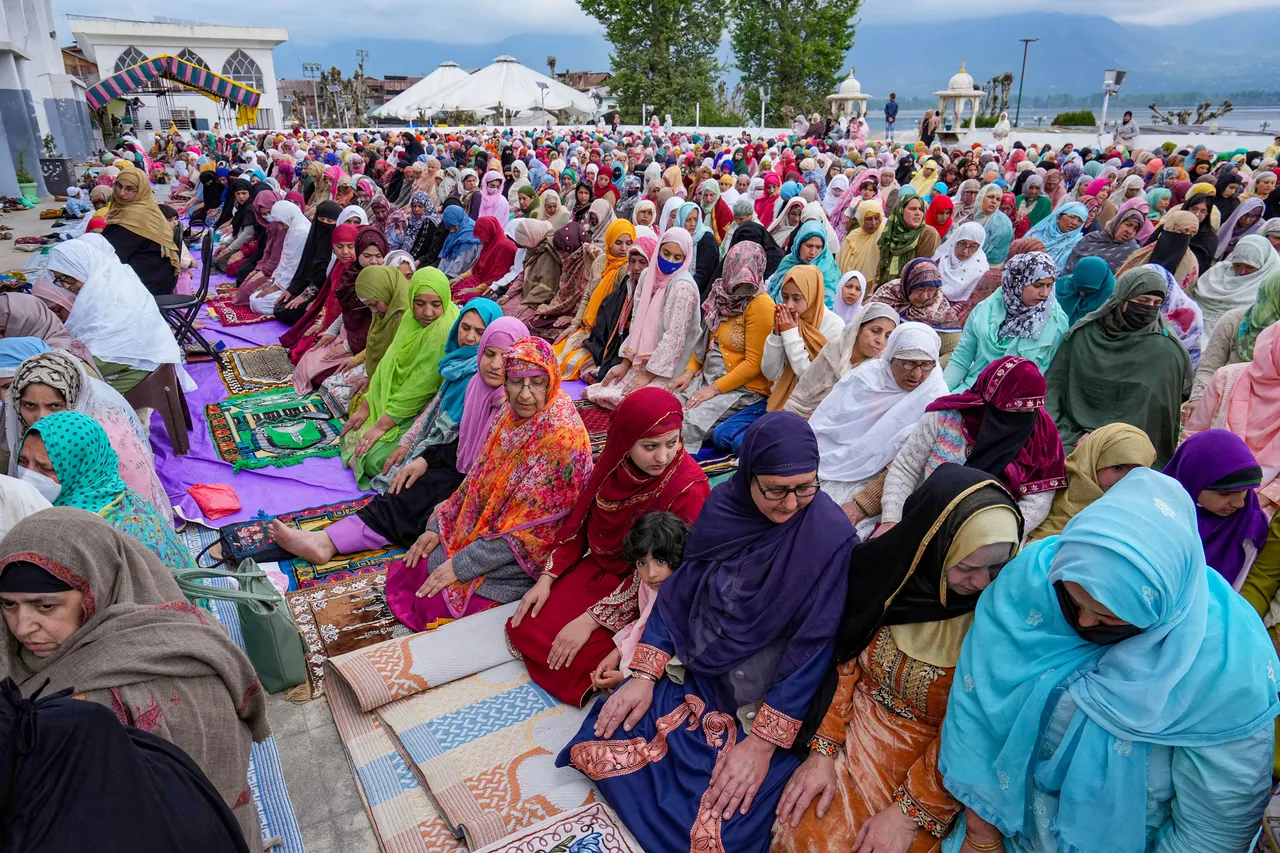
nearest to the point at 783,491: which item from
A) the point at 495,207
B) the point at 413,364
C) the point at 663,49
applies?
the point at 413,364

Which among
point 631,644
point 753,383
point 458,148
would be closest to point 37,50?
point 458,148

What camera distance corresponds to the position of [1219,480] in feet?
7.38

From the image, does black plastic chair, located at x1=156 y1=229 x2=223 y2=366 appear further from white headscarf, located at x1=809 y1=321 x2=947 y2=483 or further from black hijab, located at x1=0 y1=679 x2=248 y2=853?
black hijab, located at x1=0 y1=679 x2=248 y2=853

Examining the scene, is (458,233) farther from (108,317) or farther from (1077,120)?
(1077,120)

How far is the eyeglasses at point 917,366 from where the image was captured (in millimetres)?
3297

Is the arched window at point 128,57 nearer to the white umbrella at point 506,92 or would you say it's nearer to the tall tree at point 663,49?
the white umbrella at point 506,92

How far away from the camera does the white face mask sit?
2.55 m

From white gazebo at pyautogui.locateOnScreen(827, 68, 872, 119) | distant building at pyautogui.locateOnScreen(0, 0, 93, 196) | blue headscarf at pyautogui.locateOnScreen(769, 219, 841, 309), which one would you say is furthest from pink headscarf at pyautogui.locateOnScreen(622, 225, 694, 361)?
white gazebo at pyautogui.locateOnScreen(827, 68, 872, 119)

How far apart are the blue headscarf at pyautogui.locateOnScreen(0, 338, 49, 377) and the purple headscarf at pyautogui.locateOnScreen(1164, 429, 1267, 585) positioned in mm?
4331

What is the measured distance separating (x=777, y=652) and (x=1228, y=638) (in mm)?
969

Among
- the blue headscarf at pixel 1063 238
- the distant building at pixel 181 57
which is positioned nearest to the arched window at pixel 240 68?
the distant building at pixel 181 57

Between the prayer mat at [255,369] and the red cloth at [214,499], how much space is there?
5.86 feet

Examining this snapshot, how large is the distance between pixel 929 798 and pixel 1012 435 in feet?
4.53

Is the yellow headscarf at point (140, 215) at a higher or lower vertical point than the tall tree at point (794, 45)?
lower
